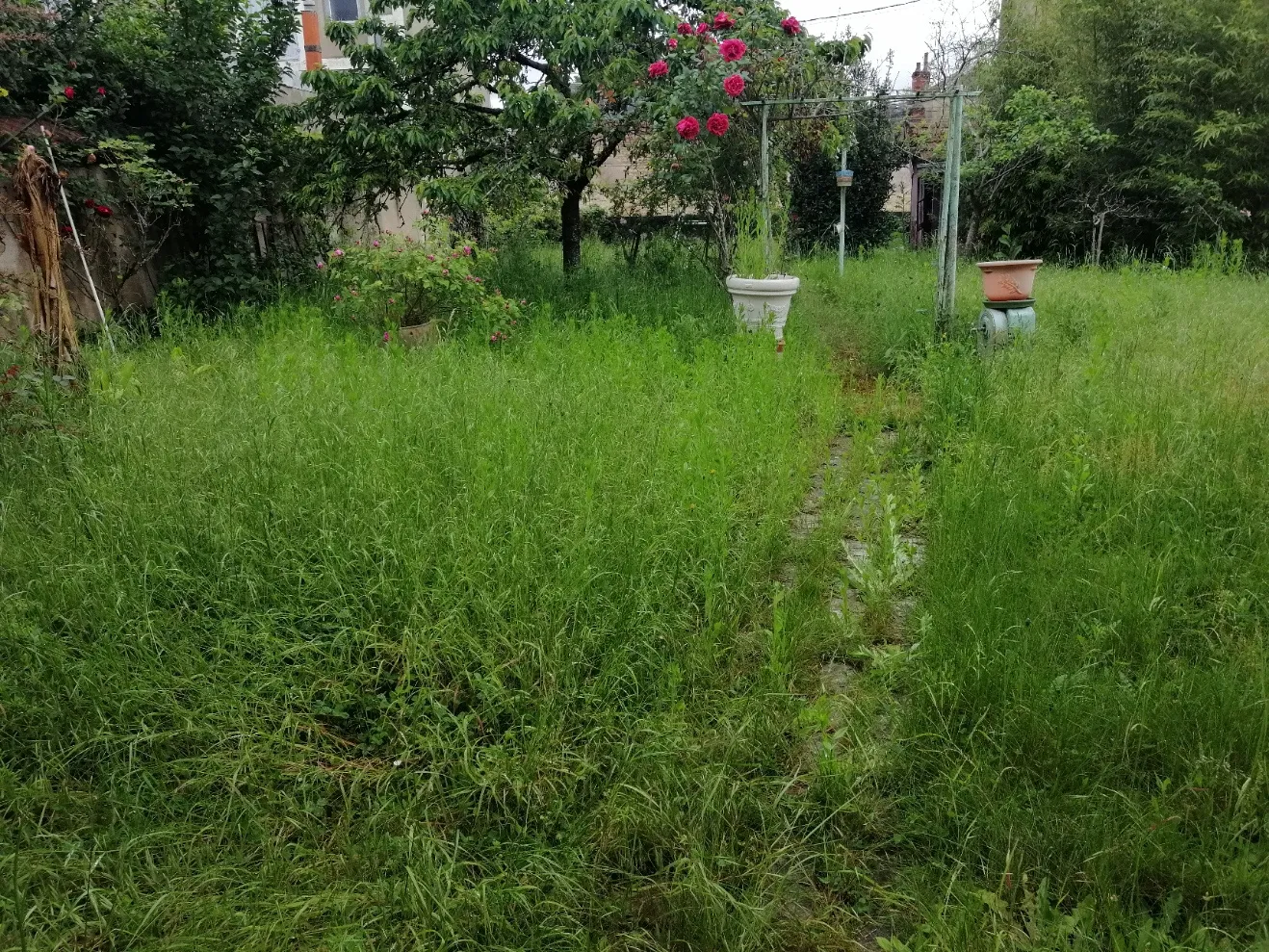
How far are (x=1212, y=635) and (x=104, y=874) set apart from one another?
2676mm

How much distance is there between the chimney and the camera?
1357 centimetres

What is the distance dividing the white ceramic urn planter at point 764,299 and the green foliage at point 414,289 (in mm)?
1544

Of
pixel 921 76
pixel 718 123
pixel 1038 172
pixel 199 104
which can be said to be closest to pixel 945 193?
pixel 718 123

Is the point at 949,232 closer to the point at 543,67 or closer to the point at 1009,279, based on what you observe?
the point at 1009,279

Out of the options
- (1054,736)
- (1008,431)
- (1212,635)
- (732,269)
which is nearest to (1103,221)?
(732,269)

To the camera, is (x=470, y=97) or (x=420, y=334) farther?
(x=470, y=97)

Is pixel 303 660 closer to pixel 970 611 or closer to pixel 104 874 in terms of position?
pixel 104 874

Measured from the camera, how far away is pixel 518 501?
262 centimetres

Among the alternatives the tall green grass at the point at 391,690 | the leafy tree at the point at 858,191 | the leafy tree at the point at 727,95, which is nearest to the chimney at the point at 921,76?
the leafy tree at the point at 858,191

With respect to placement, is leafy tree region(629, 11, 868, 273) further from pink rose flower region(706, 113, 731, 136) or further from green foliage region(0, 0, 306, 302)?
green foliage region(0, 0, 306, 302)

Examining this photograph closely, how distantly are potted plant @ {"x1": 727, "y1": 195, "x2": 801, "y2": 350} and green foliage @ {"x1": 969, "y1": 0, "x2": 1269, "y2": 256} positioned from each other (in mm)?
6146

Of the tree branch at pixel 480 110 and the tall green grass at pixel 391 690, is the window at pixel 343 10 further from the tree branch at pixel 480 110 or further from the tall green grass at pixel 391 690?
the tall green grass at pixel 391 690

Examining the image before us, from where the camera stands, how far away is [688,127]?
18.7 feet

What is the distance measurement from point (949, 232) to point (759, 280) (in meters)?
1.37
